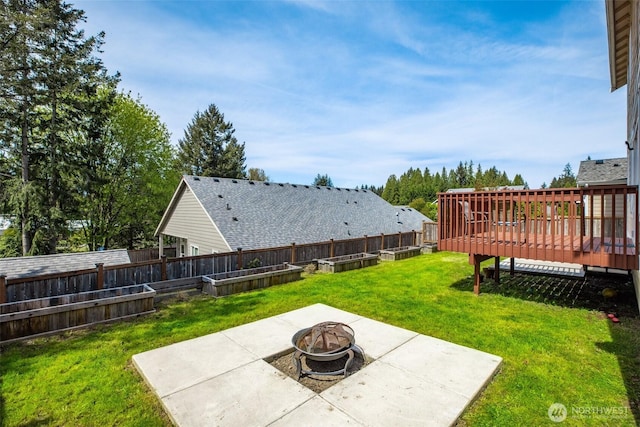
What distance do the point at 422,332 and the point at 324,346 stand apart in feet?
7.86

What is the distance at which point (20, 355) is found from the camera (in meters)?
5.13

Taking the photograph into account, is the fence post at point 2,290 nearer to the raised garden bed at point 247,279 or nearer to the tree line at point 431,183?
the raised garden bed at point 247,279

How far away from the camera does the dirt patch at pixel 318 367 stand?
3.98 metres

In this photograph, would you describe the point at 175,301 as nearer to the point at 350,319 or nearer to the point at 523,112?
the point at 350,319

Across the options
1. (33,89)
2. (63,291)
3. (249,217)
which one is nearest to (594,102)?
(249,217)

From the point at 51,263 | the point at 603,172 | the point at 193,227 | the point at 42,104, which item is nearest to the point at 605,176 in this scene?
the point at 603,172

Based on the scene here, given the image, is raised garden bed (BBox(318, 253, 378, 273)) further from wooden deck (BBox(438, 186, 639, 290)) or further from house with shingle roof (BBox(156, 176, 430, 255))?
wooden deck (BBox(438, 186, 639, 290))

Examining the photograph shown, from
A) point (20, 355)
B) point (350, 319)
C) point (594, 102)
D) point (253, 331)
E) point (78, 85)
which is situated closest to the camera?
point (20, 355)

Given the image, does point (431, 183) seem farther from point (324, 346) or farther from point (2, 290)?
point (2, 290)

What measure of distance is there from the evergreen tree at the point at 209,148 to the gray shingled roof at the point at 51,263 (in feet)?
92.5

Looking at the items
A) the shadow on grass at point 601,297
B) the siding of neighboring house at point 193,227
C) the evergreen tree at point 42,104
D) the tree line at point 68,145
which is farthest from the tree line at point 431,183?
the evergreen tree at point 42,104

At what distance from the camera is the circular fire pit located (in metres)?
4.17

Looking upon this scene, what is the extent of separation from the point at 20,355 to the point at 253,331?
13.0 ft

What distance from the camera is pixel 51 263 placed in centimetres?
858
